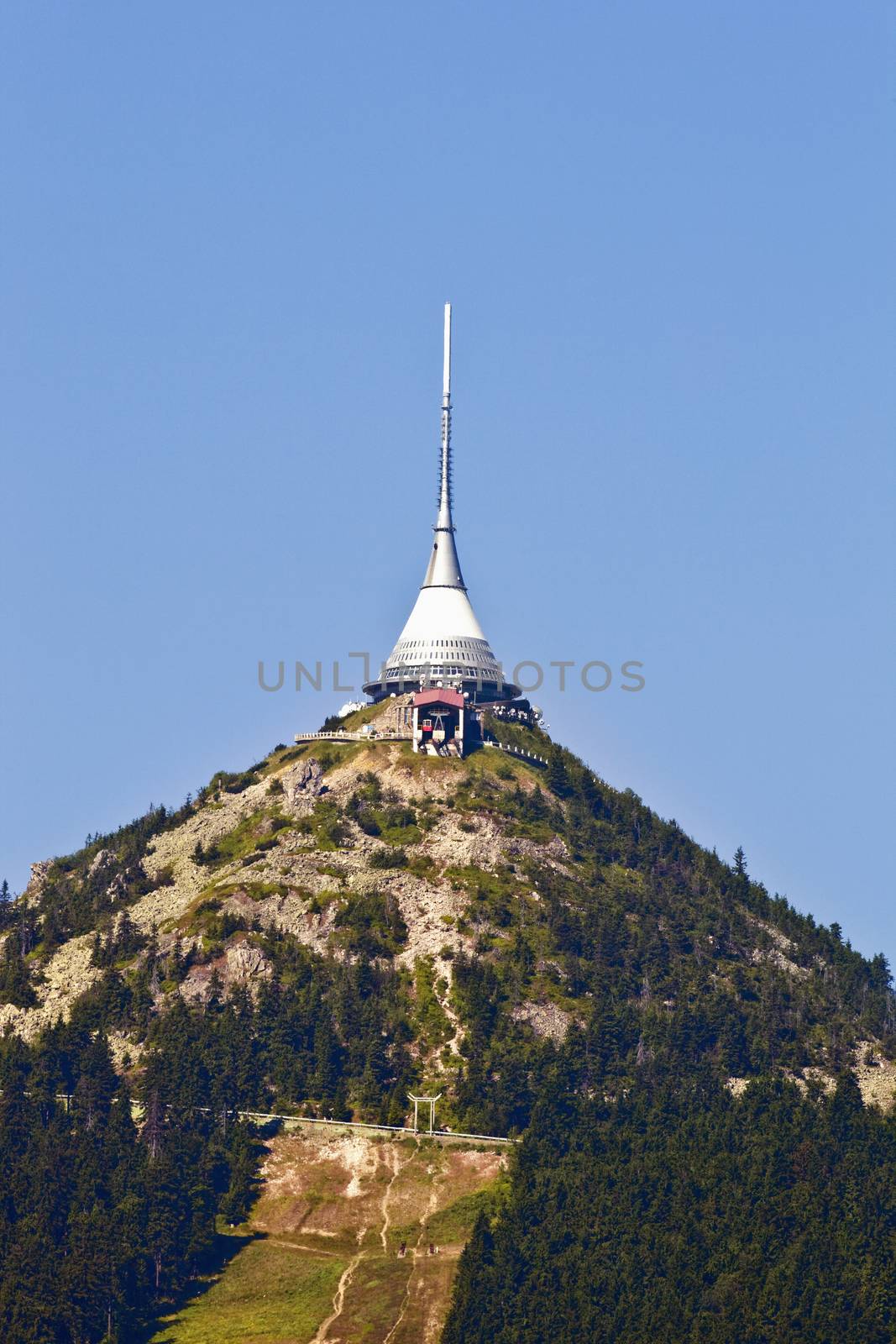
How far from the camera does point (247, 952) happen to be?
197875mm

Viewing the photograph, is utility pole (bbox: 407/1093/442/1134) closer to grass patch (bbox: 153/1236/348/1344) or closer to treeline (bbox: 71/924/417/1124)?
treeline (bbox: 71/924/417/1124)

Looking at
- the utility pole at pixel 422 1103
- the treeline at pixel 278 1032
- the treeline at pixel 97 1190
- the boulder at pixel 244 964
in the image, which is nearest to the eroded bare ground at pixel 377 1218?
the utility pole at pixel 422 1103

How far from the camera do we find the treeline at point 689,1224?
506 ft

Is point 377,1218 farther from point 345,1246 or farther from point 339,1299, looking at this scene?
point 339,1299

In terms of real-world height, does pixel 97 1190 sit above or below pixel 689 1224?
above

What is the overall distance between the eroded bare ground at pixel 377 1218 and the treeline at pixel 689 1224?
9.54ft

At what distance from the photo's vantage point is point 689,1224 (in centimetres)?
16412

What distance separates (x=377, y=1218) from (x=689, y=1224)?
19295 millimetres

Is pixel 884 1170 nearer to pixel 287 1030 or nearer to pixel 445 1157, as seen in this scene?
pixel 445 1157

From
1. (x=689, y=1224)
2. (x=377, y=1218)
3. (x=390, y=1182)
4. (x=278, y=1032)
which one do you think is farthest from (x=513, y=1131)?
(x=278, y=1032)

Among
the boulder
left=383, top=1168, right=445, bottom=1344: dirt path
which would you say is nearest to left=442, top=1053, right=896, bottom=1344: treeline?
left=383, top=1168, right=445, bottom=1344: dirt path

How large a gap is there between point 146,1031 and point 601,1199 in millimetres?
38664

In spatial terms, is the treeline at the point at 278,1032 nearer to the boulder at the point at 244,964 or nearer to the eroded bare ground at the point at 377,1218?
the boulder at the point at 244,964

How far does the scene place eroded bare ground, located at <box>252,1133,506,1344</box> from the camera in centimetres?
15950
